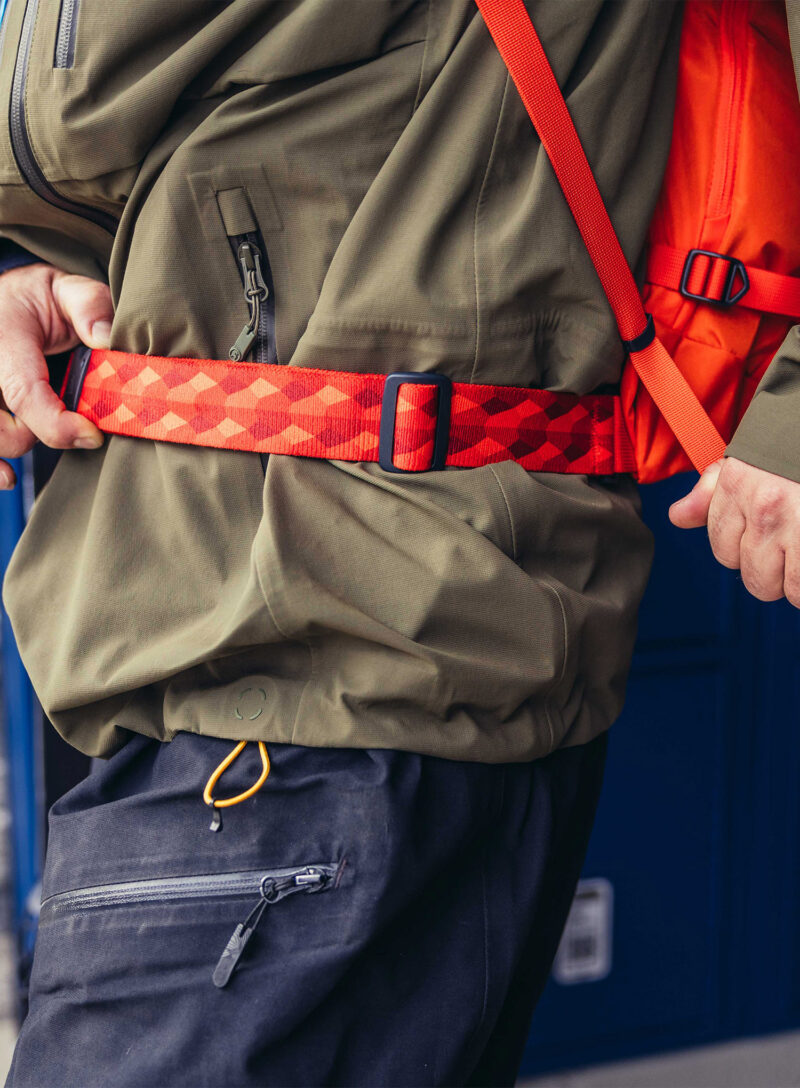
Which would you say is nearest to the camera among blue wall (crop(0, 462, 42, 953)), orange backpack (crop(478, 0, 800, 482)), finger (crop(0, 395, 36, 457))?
orange backpack (crop(478, 0, 800, 482))

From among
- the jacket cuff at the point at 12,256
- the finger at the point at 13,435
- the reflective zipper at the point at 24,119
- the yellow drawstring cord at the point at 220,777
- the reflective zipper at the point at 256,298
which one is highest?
the reflective zipper at the point at 24,119

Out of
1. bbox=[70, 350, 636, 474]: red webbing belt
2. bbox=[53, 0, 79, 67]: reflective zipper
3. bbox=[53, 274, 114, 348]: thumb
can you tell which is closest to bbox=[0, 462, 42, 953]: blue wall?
bbox=[53, 274, 114, 348]: thumb

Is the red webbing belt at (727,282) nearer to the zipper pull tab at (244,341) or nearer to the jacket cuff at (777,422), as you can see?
the jacket cuff at (777,422)

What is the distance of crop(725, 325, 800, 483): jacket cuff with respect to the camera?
0.77 metres

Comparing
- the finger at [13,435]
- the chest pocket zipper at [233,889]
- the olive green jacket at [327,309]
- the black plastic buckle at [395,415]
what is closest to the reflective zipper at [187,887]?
the chest pocket zipper at [233,889]

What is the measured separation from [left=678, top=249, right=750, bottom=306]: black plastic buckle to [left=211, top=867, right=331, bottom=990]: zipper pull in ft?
1.93

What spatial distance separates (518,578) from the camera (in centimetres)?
79

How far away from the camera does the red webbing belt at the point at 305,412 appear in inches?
31.3

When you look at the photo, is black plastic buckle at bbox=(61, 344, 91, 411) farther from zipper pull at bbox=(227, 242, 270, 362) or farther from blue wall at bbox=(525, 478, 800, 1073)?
blue wall at bbox=(525, 478, 800, 1073)

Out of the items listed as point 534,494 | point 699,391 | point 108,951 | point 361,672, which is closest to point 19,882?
point 108,951

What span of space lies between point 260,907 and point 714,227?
0.69m

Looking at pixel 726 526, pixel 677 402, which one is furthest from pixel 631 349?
pixel 726 526

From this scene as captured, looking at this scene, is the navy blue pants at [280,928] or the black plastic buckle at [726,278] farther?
the black plastic buckle at [726,278]

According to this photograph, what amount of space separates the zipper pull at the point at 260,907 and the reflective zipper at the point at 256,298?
16.4 inches
